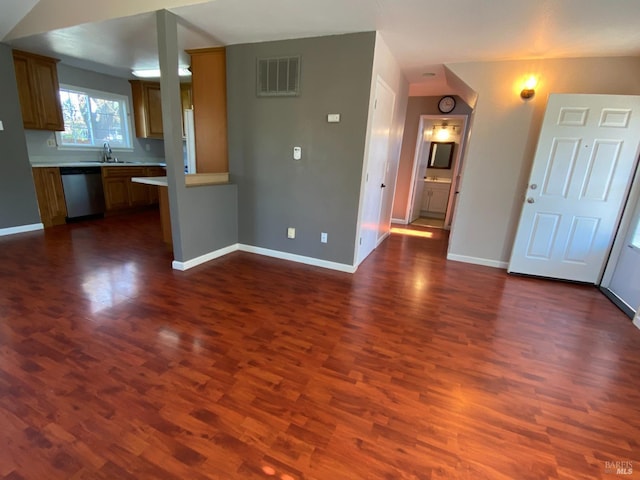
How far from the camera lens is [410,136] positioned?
5.96m

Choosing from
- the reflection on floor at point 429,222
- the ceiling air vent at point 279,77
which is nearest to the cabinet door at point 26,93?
the ceiling air vent at point 279,77

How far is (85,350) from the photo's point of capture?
6.27 ft

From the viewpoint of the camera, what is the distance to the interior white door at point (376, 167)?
327 cm

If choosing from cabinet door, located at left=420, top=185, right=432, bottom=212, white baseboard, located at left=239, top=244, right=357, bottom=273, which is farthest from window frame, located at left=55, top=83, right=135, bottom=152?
cabinet door, located at left=420, top=185, right=432, bottom=212

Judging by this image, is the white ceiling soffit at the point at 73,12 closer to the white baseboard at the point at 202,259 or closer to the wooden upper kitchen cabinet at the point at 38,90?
the wooden upper kitchen cabinet at the point at 38,90

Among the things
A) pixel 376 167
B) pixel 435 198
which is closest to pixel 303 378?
pixel 376 167

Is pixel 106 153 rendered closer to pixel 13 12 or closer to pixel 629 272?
pixel 13 12

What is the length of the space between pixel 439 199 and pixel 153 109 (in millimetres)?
6422

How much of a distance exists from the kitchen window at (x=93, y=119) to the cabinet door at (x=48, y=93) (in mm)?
298

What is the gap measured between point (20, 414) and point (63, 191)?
444 centimetres

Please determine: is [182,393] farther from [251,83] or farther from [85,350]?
[251,83]

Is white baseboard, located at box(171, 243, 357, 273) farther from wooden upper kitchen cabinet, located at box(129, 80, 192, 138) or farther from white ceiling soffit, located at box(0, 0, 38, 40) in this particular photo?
wooden upper kitchen cabinet, located at box(129, 80, 192, 138)

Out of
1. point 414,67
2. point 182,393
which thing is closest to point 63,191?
point 182,393

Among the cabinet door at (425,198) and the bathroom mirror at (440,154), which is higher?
the bathroom mirror at (440,154)
